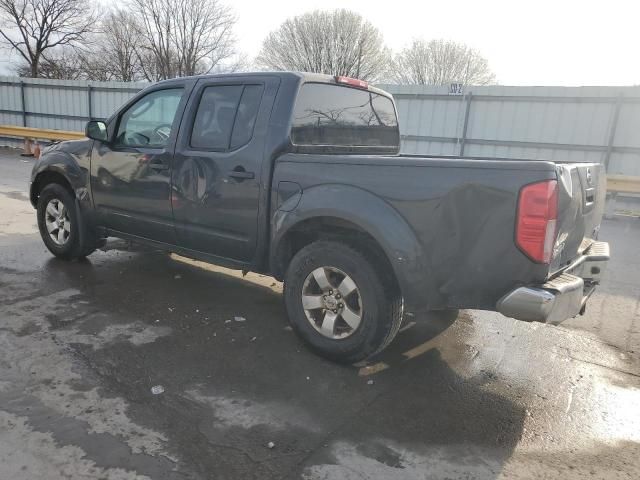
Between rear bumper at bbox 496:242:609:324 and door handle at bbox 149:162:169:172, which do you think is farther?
door handle at bbox 149:162:169:172

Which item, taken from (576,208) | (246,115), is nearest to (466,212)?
(576,208)

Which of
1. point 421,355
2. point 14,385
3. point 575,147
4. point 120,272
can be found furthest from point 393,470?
point 575,147

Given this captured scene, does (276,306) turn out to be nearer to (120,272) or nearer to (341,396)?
(341,396)

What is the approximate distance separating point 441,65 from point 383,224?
138 ft

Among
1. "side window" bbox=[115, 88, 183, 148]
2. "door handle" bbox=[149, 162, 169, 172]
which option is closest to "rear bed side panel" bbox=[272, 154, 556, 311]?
"door handle" bbox=[149, 162, 169, 172]

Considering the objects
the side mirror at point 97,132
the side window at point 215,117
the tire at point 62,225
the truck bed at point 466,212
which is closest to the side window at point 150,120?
the side mirror at point 97,132

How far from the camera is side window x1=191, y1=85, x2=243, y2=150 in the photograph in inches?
157

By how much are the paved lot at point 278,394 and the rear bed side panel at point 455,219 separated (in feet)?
2.36

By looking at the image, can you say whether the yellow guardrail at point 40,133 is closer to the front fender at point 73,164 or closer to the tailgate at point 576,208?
the front fender at point 73,164

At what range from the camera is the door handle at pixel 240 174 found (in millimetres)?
3732

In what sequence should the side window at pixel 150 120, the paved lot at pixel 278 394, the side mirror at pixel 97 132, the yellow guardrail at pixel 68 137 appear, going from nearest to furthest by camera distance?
the paved lot at pixel 278 394
the side window at pixel 150 120
the side mirror at pixel 97 132
the yellow guardrail at pixel 68 137

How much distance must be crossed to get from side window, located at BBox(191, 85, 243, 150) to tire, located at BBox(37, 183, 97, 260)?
6.58 feet

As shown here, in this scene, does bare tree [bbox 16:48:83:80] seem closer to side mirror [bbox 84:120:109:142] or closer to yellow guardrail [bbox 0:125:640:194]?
yellow guardrail [bbox 0:125:640:194]

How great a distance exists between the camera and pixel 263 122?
3730 millimetres
